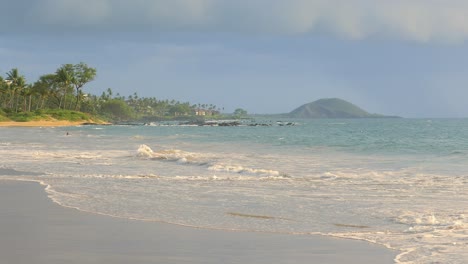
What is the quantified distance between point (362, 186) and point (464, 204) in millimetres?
4258

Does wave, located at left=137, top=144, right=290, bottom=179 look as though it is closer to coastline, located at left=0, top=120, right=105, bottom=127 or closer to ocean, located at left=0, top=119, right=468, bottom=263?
ocean, located at left=0, top=119, right=468, bottom=263

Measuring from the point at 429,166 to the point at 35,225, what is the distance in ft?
62.3

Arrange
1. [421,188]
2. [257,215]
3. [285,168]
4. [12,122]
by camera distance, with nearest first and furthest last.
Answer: [257,215] → [421,188] → [285,168] → [12,122]

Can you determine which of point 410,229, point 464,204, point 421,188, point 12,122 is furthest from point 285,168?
point 12,122

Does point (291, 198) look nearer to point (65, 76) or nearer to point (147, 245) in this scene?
point (147, 245)

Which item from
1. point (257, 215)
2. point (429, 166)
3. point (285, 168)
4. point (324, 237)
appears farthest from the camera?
point (429, 166)

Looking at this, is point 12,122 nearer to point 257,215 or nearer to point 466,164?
point 466,164

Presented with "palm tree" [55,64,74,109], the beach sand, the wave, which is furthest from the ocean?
"palm tree" [55,64,74,109]

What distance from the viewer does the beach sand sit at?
293 inches

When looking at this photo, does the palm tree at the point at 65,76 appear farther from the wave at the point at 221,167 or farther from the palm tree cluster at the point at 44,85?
the wave at the point at 221,167

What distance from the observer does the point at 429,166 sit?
25188 millimetres

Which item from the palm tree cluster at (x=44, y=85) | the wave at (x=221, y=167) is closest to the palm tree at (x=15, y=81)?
the palm tree cluster at (x=44, y=85)

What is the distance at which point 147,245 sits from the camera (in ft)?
27.1

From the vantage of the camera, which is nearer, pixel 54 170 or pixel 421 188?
pixel 421 188
